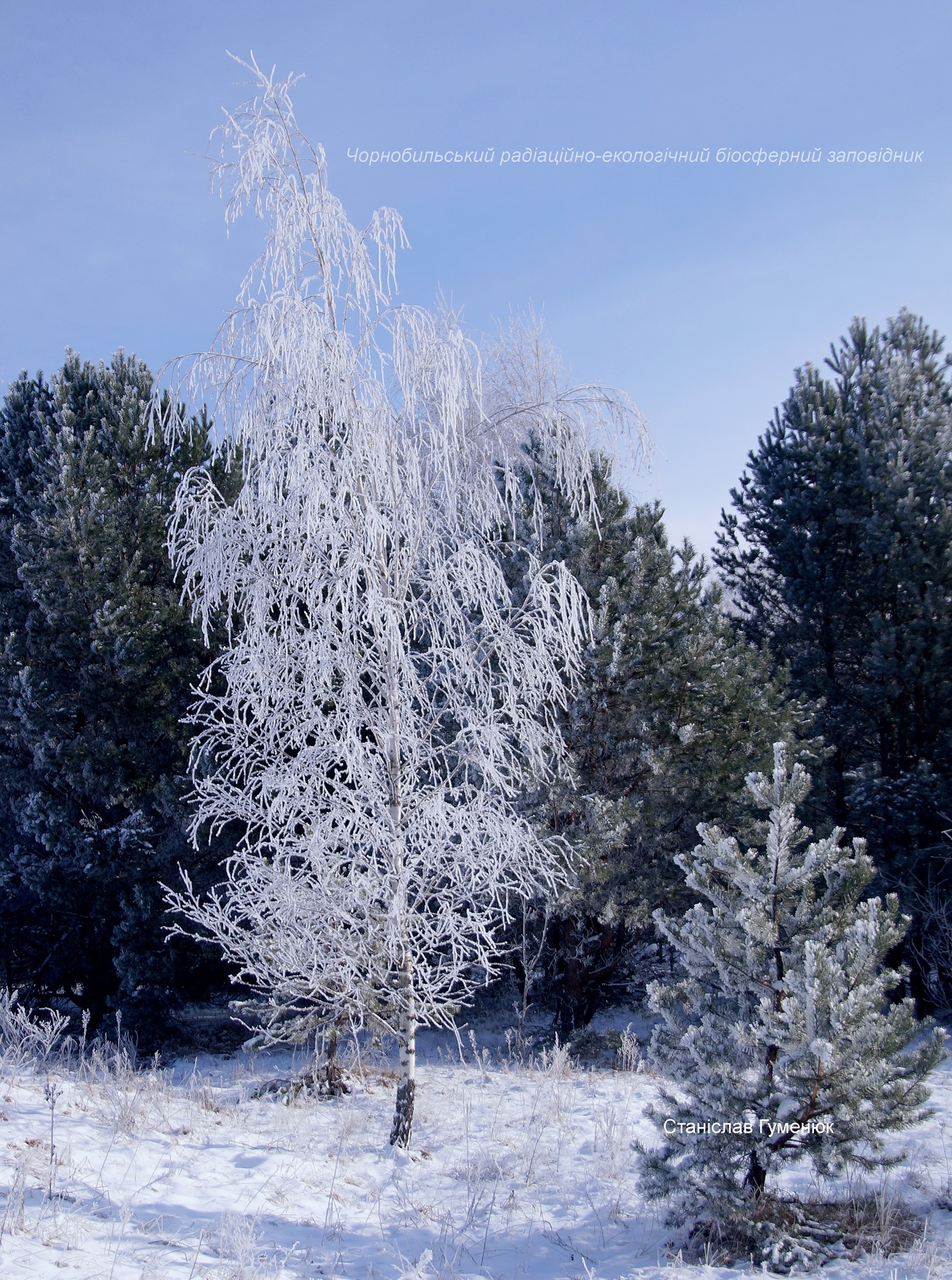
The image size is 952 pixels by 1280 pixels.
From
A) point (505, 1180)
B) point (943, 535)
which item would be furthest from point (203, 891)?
point (943, 535)

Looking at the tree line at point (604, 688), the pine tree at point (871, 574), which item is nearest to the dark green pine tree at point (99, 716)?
the tree line at point (604, 688)

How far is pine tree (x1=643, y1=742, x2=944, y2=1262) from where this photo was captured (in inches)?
133

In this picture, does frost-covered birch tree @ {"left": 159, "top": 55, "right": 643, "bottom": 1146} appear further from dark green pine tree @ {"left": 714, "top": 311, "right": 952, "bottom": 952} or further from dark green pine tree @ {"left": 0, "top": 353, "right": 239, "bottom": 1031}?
dark green pine tree @ {"left": 714, "top": 311, "right": 952, "bottom": 952}

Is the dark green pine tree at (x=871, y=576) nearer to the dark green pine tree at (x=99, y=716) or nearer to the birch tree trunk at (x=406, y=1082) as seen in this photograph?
the birch tree trunk at (x=406, y=1082)

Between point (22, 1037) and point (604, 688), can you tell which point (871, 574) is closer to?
point (604, 688)

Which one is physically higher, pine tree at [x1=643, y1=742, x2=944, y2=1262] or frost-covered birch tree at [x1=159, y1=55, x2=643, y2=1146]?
frost-covered birch tree at [x1=159, y1=55, x2=643, y2=1146]

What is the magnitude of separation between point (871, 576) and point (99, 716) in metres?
9.13

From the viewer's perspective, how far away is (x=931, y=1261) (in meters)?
3.22

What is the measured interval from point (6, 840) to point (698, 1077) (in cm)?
968

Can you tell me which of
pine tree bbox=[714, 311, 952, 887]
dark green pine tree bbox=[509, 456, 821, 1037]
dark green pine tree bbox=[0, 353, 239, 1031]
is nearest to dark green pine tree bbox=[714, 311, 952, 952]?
pine tree bbox=[714, 311, 952, 887]

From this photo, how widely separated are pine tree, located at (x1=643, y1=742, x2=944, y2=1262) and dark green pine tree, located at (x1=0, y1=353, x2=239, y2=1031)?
6.02 metres

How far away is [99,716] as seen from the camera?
891 centimetres

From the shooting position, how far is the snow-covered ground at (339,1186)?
10.6ft

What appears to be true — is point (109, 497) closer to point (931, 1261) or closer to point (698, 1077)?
point (698, 1077)
